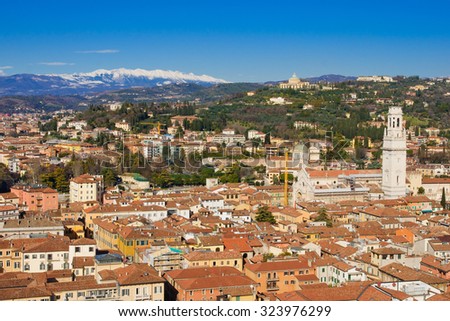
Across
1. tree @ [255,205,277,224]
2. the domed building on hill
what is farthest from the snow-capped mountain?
tree @ [255,205,277,224]

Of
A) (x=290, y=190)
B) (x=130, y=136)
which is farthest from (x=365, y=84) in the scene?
(x=290, y=190)

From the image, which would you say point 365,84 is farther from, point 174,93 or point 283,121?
point 174,93

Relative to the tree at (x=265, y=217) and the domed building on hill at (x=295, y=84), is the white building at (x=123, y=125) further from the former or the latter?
the tree at (x=265, y=217)

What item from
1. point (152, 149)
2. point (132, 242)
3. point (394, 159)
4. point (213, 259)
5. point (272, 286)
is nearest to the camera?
point (272, 286)

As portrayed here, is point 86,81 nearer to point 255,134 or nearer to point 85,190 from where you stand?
Answer: point 255,134

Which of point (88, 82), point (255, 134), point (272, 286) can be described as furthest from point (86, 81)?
point (272, 286)

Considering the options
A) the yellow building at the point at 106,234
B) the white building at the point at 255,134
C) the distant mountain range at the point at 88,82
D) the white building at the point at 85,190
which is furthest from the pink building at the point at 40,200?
the distant mountain range at the point at 88,82

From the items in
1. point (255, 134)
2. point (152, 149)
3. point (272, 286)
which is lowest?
point (272, 286)
